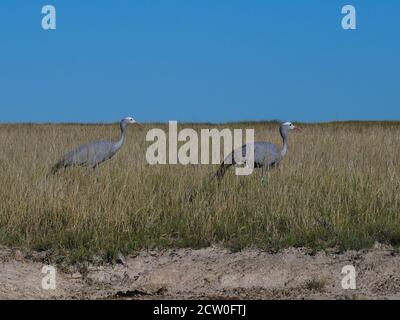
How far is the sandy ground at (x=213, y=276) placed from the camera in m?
6.57

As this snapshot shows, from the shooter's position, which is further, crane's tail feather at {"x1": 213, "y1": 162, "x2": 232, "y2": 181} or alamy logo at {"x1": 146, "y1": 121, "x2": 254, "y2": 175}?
alamy logo at {"x1": 146, "y1": 121, "x2": 254, "y2": 175}

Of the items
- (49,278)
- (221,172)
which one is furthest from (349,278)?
(221,172)

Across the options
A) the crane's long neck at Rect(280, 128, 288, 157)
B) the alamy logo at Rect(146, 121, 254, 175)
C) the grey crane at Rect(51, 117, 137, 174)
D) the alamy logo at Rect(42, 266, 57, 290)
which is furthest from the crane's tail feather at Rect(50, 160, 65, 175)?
the alamy logo at Rect(42, 266, 57, 290)

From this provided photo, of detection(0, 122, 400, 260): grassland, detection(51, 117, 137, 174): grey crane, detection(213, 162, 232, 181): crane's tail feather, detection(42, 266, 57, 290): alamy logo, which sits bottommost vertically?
detection(42, 266, 57, 290): alamy logo

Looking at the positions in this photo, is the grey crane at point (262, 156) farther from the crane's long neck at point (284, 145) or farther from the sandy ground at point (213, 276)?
the sandy ground at point (213, 276)

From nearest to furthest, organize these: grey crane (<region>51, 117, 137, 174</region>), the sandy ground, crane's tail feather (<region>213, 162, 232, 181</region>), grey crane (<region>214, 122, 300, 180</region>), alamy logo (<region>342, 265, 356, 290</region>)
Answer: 1. the sandy ground
2. alamy logo (<region>342, 265, 356, 290</region>)
3. crane's tail feather (<region>213, 162, 232, 181</region>)
4. grey crane (<region>214, 122, 300, 180</region>)
5. grey crane (<region>51, 117, 137, 174</region>)

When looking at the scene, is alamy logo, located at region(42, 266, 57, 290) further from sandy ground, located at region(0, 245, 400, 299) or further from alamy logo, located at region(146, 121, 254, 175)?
alamy logo, located at region(146, 121, 254, 175)

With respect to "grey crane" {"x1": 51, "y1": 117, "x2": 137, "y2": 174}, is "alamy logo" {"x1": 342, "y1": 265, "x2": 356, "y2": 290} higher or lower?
lower

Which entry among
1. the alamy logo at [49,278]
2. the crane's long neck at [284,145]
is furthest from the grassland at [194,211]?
the crane's long neck at [284,145]

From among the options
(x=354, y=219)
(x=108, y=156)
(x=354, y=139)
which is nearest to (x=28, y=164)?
(x=108, y=156)

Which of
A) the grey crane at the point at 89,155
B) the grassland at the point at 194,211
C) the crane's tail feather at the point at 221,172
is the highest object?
the grey crane at the point at 89,155

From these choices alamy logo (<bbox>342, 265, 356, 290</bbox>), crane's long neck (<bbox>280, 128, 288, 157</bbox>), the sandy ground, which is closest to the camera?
the sandy ground

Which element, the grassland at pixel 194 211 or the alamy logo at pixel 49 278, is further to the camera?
the grassland at pixel 194 211

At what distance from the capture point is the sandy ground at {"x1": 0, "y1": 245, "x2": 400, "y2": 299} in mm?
6570
